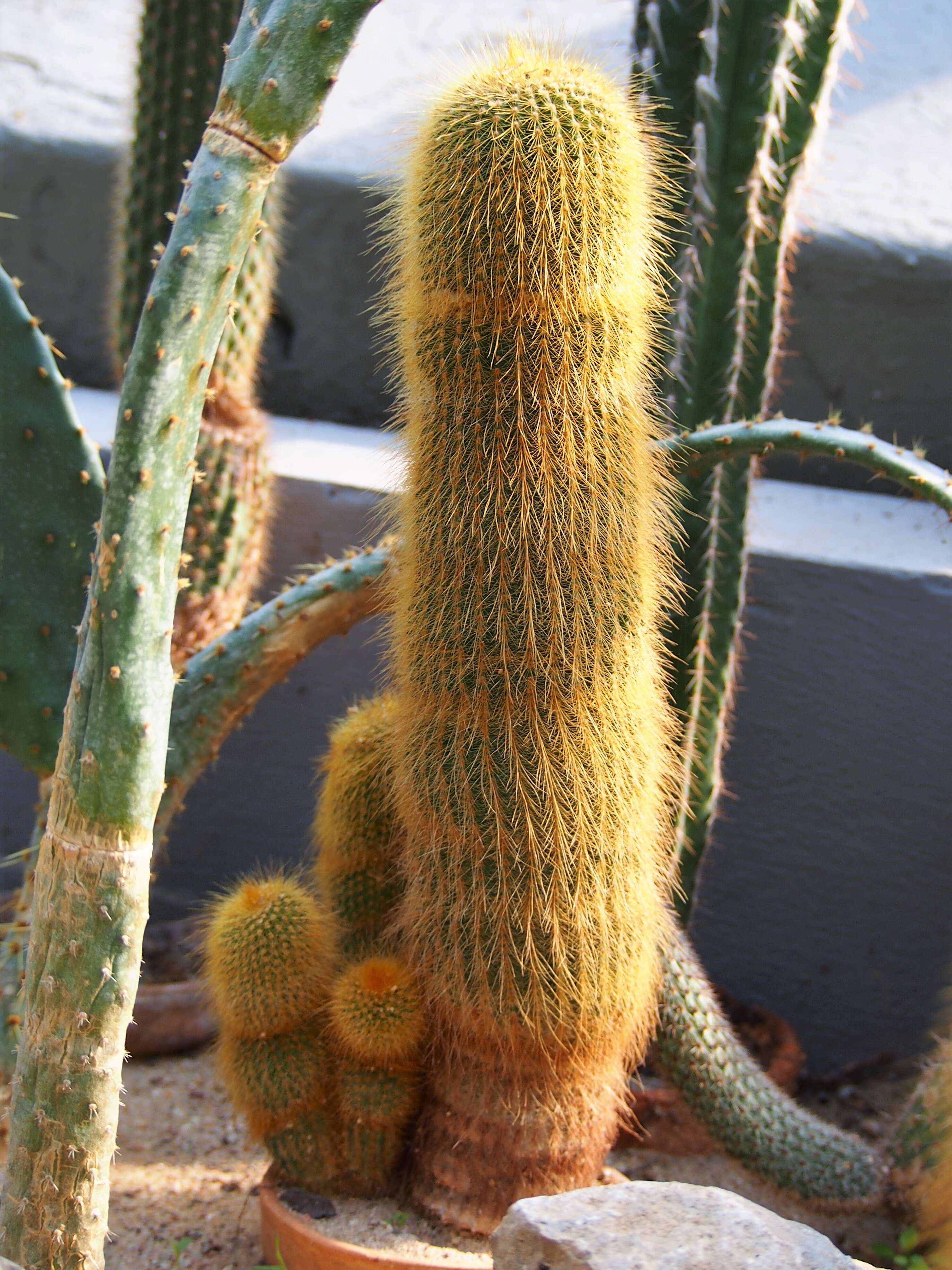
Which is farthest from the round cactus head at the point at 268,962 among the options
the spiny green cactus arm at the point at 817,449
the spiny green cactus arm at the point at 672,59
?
the spiny green cactus arm at the point at 672,59

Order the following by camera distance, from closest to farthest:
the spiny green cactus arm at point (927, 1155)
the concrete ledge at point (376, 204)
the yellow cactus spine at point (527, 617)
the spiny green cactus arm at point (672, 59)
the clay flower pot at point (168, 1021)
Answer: the yellow cactus spine at point (527, 617) → the spiny green cactus arm at point (927, 1155) → the spiny green cactus arm at point (672, 59) → the clay flower pot at point (168, 1021) → the concrete ledge at point (376, 204)

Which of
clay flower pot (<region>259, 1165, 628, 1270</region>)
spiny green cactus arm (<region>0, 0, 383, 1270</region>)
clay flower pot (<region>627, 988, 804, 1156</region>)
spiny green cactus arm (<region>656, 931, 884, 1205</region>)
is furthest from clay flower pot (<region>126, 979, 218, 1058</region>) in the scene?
spiny green cactus arm (<region>0, 0, 383, 1270</region>)

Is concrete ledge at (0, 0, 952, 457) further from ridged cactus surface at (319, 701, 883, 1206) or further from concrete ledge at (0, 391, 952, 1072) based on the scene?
ridged cactus surface at (319, 701, 883, 1206)

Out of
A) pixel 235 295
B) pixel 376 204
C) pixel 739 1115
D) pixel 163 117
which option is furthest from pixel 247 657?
pixel 376 204

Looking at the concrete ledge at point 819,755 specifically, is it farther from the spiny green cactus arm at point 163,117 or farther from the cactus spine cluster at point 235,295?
the spiny green cactus arm at point 163,117

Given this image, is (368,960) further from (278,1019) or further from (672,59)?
(672,59)

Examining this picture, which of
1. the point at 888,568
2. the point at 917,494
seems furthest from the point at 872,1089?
the point at 917,494
